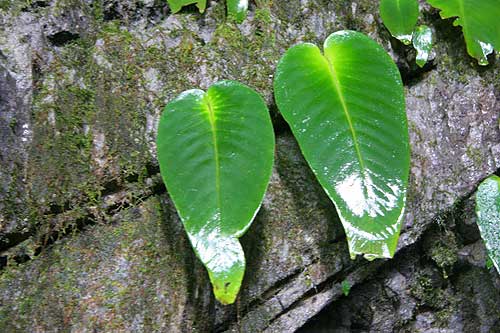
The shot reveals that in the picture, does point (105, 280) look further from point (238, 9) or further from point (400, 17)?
point (400, 17)

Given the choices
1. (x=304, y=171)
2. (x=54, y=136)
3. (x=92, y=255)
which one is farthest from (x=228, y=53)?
(x=92, y=255)

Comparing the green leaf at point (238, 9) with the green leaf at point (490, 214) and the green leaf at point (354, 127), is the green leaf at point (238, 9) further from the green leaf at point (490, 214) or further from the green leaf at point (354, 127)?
the green leaf at point (490, 214)

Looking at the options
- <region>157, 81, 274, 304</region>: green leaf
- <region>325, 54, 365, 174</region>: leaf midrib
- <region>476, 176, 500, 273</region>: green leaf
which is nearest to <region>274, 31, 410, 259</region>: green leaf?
<region>325, 54, 365, 174</region>: leaf midrib

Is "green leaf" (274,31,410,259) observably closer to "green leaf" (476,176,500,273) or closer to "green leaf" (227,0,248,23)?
"green leaf" (227,0,248,23)

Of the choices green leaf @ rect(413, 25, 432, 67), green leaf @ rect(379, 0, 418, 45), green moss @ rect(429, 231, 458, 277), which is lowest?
green moss @ rect(429, 231, 458, 277)

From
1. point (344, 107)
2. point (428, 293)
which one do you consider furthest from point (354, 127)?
point (428, 293)

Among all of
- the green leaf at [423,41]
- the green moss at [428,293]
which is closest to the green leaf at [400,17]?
the green leaf at [423,41]

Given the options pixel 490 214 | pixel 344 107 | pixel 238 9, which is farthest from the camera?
pixel 238 9
